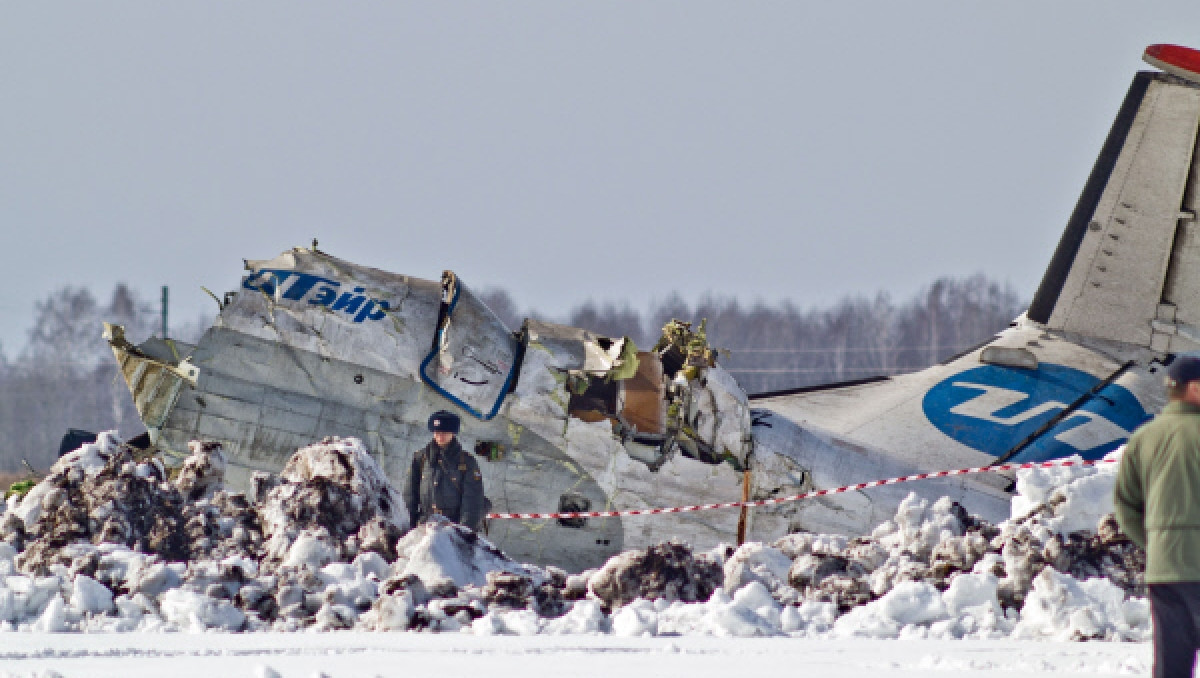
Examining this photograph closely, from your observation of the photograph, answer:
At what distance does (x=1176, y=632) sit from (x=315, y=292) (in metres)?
8.69

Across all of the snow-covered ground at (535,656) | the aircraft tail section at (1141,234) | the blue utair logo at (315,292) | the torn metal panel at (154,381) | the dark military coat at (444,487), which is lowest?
the snow-covered ground at (535,656)

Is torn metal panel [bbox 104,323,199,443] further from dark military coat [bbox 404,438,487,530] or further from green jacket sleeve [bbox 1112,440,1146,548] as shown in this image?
green jacket sleeve [bbox 1112,440,1146,548]

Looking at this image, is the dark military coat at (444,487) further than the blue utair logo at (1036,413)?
No

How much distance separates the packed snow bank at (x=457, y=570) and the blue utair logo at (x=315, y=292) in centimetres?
170

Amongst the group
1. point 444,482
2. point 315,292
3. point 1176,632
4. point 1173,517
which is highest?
point 315,292

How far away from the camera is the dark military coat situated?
1173 centimetres

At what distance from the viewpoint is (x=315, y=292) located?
13.1 meters

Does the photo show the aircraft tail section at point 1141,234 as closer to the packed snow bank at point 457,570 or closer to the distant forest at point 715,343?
the packed snow bank at point 457,570

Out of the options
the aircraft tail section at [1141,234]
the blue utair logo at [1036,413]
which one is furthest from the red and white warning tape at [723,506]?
the aircraft tail section at [1141,234]

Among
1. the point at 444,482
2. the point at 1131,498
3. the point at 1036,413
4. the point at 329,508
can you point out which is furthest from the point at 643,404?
the point at 1131,498

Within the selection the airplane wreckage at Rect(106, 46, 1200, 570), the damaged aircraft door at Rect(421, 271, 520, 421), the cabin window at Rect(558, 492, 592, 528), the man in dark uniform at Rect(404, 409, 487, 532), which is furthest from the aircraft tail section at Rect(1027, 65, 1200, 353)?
the man in dark uniform at Rect(404, 409, 487, 532)

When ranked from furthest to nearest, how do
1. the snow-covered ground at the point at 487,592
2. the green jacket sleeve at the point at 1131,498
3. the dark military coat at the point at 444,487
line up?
the dark military coat at the point at 444,487, the snow-covered ground at the point at 487,592, the green jacket sleeve at the point at 1131,498

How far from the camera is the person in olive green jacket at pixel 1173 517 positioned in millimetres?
6152

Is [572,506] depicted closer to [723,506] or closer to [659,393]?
[659,393]
